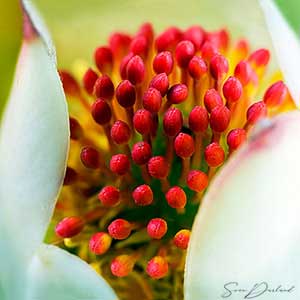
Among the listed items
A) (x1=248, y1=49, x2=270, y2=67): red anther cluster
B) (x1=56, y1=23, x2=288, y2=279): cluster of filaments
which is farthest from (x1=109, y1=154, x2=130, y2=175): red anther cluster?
(x1=248, y1=49, x2=270, y2=67): red anther cluster

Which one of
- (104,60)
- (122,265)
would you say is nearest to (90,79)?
(104,60)

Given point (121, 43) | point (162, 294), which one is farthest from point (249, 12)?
point (162, 294)

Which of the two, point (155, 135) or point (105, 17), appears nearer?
point (155, 135)

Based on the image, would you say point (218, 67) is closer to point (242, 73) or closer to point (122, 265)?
point (242, 73)

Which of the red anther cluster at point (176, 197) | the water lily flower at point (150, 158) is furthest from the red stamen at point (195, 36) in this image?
the red anther cluster at point (176, 197)

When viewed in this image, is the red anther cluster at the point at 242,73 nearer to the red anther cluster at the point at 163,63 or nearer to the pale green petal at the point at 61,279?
the red anther cluster at the point at 163,63

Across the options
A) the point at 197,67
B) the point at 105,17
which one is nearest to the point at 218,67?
the point at 197,67

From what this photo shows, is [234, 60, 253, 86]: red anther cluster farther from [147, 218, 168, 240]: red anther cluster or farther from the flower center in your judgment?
[147, 218, 168, 240]: red anther cluster
